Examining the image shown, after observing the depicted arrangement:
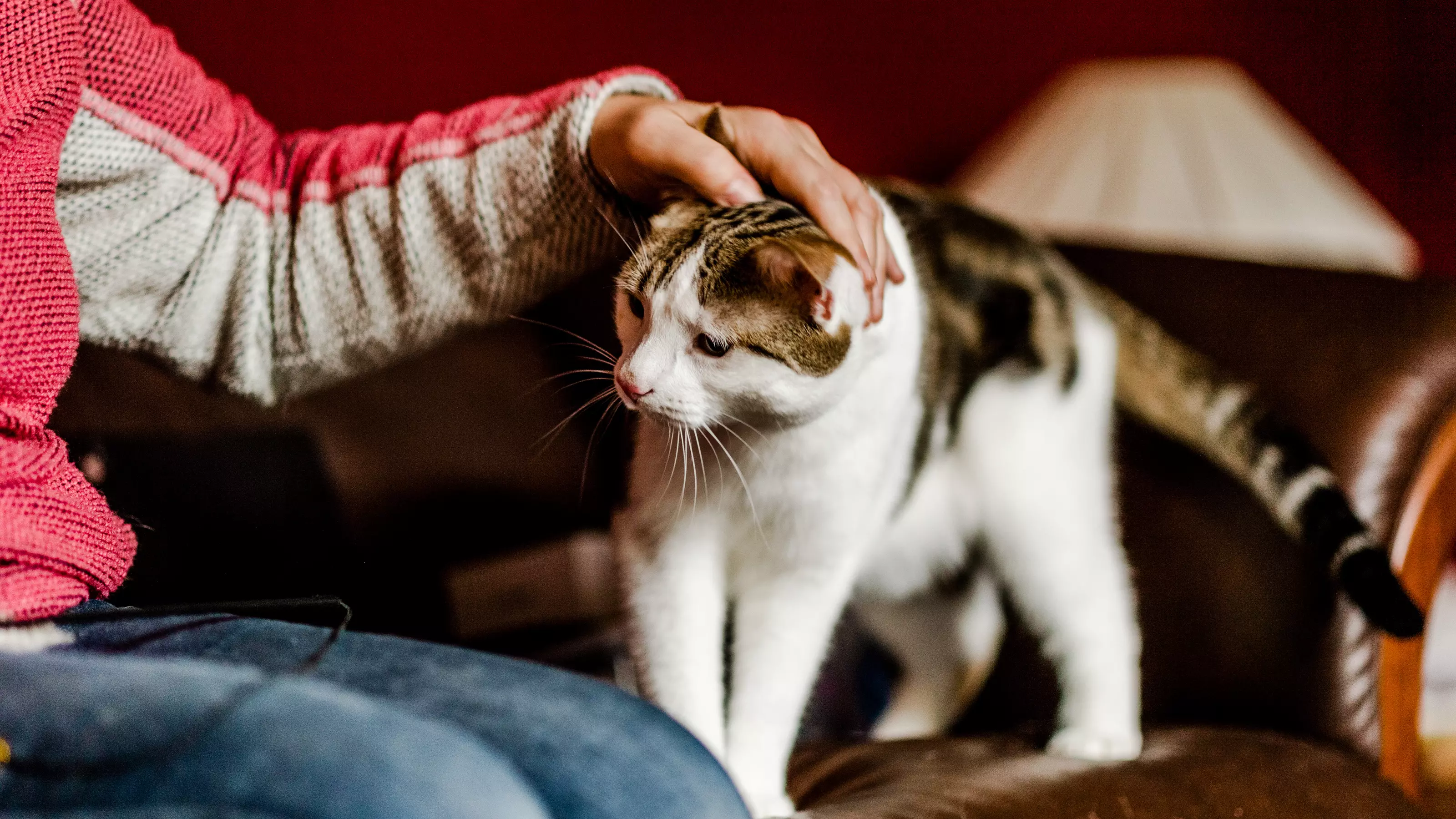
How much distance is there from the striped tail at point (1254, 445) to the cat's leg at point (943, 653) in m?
0.27

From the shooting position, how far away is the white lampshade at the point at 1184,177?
1.67 m

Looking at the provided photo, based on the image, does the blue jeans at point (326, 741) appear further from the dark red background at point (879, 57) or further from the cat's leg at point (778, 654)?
the dark red background at point (879, 57)

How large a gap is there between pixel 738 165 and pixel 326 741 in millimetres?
496

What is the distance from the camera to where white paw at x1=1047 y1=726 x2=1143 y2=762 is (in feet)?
3.14

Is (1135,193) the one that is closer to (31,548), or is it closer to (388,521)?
(388,521)

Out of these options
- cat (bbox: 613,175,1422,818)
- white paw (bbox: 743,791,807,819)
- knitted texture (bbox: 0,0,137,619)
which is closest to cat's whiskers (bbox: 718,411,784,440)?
cat (bbox: 613,175,1422,818)

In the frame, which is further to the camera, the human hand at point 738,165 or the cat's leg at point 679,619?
the cat's leg at point 679,619

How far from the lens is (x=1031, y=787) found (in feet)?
2.79

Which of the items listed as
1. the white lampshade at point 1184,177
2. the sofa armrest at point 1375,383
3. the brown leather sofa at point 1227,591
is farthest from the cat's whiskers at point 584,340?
the white lampshade at point 1184,177

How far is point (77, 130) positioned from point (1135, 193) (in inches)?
59.3

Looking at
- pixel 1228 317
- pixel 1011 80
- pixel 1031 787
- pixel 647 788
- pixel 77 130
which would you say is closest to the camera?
pixel 647 788

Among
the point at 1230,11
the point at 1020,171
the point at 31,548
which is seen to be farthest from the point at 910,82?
the point at 31,548

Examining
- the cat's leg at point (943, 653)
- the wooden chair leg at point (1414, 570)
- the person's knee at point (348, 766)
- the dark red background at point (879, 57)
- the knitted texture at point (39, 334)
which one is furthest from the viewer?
the dark red background at point (879, 57)

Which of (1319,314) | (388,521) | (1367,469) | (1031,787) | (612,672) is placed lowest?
(612,672)
